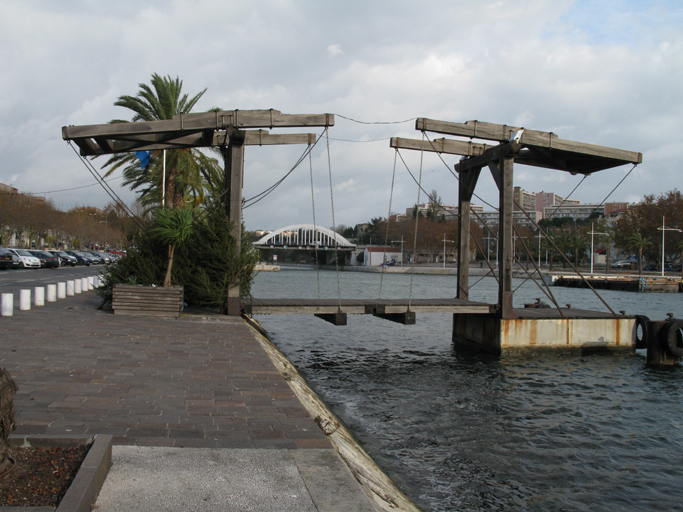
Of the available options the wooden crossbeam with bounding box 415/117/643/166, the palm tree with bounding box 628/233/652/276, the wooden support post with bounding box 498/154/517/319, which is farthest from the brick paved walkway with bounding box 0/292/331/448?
the palm tree with bounding box 628/233/652/276

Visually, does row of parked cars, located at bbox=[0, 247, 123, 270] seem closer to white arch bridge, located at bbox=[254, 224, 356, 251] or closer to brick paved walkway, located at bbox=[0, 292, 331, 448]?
brick paved walkway, located at bbox=[0, 292, 331, 448]

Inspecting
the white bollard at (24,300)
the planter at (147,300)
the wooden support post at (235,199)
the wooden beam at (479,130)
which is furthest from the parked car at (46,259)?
the wooden beam at (479,130)

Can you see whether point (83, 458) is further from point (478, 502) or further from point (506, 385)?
point (506, 385)

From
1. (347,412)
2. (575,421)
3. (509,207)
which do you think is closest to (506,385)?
(575,421)

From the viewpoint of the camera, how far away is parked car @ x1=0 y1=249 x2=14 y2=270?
134ft

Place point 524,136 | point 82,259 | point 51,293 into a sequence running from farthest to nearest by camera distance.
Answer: point 82,259
point 51,293
point 524,136

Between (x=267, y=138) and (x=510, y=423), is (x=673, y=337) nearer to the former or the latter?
(x=510, y=423)

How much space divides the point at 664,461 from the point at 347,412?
16.9 feet

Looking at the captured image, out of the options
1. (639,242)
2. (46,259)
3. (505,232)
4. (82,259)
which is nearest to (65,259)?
(82,259)

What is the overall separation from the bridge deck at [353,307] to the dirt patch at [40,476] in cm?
993

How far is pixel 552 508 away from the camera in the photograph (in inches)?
251

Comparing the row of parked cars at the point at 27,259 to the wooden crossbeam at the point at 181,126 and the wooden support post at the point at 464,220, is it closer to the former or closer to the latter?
the wooden crossbeam at the point at 181,126

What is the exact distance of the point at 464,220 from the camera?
18297mm

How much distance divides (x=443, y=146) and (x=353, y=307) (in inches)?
227
